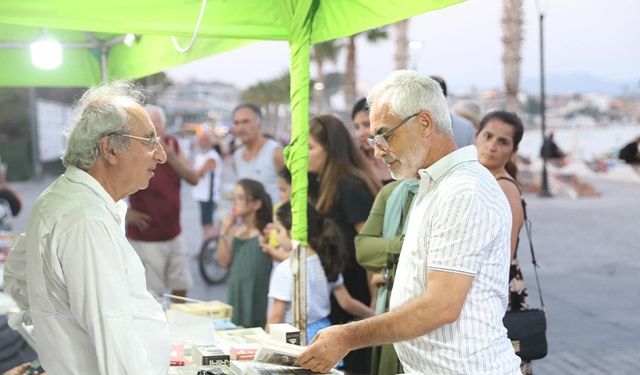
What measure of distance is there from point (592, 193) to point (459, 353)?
866 inches

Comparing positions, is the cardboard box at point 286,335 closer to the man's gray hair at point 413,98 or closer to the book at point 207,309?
the book at point 207,309

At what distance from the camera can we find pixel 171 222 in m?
6.16

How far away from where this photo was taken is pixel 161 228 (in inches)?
241

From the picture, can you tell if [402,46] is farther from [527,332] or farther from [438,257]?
[438,257]

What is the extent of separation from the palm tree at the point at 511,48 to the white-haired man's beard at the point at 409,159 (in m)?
21.7

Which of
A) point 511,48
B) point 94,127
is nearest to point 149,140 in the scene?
point 94,127

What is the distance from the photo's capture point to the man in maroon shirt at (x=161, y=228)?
6074mm

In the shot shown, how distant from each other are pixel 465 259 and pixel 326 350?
1.75 feet

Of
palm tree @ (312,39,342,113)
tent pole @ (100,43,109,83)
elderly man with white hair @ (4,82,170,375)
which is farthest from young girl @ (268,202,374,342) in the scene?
palm tree @ (312,39,342,113)

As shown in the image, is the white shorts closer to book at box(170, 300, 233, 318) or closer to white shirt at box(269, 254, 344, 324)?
book at box(170, 300, 233, 318)

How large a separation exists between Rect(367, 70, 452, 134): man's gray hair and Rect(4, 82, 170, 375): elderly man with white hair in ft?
2.54

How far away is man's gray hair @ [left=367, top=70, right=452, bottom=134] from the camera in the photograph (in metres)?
2.29

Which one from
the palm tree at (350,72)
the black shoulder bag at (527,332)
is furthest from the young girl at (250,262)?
the palm tree at (350,72)

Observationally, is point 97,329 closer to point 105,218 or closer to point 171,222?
point 105,218
